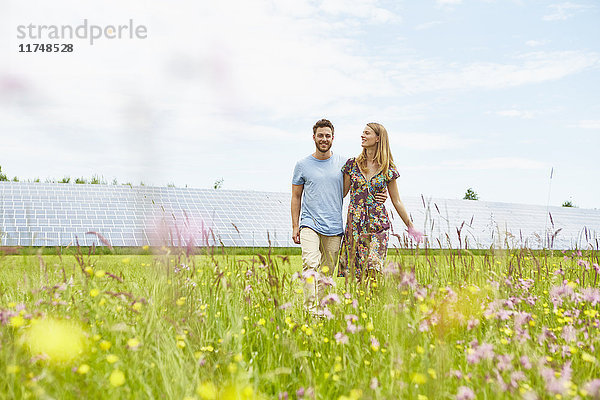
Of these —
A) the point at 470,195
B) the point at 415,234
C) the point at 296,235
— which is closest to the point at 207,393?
the point at 415,234

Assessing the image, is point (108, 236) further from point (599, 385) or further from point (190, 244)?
point (599, 385)

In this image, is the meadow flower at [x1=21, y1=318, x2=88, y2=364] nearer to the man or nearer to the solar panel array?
the man

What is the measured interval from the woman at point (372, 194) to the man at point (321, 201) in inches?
5.5

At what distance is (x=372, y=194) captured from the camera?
488cm

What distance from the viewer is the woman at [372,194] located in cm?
484

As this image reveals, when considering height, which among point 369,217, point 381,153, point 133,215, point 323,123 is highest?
point 323,123

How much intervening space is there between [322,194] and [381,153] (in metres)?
0.78

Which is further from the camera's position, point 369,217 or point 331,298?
point 369,217

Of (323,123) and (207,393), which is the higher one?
(323,123)

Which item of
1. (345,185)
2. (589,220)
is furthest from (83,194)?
(589,220)

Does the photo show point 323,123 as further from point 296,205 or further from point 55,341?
point 55,341

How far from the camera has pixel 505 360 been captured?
6.66 feet

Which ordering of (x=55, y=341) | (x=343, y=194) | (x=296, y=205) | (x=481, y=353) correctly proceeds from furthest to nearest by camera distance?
(x=296, y=205), (x=343, y=194), (x=55, y=341), (x=481, y=353)

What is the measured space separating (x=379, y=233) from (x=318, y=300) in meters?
1.93
